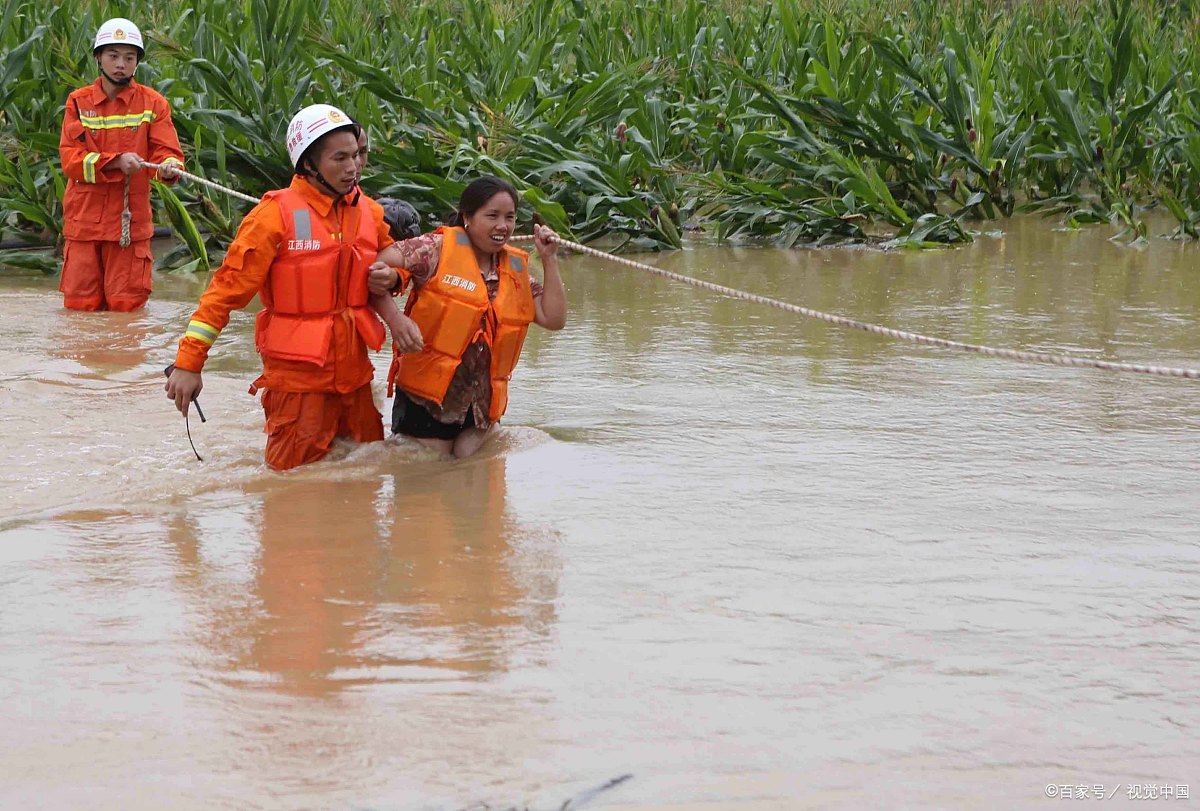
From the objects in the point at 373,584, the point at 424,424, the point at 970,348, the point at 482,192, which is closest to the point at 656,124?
the point at 482,192

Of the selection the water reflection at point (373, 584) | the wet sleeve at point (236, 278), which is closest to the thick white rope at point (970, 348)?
the wet sleeve at point (236, 278)

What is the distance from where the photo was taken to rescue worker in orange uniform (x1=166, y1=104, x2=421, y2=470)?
473cm

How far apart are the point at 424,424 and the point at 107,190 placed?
402 centimetres

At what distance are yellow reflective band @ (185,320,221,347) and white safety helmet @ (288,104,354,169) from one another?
22.7 inches

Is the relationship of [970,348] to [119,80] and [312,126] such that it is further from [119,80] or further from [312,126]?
[119,80]

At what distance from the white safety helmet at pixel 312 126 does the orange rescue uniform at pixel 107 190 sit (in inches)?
139

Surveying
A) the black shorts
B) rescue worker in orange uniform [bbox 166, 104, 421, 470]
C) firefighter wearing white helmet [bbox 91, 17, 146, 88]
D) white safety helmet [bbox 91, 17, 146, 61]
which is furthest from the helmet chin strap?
the black shorts

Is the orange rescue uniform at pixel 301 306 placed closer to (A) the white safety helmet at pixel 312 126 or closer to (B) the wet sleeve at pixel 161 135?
(A) the white safety helmet at pixel 312 126

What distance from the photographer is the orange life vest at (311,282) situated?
479 centimetres

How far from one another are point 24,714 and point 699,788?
1.28 m

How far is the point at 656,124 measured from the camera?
1119 centimetres

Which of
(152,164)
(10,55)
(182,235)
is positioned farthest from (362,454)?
(10,55)

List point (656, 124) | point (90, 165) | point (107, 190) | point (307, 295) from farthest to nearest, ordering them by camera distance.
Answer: point (656, 124) < point (107, 190) < point (90, 165) < point (307, 295)

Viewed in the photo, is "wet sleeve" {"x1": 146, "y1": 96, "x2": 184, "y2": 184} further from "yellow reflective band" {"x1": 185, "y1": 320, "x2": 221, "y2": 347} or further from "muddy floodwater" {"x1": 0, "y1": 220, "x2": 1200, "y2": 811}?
"yellow reflective band" {"x1": 185, "y1": 320, "x2": 221, "y2": 347}
